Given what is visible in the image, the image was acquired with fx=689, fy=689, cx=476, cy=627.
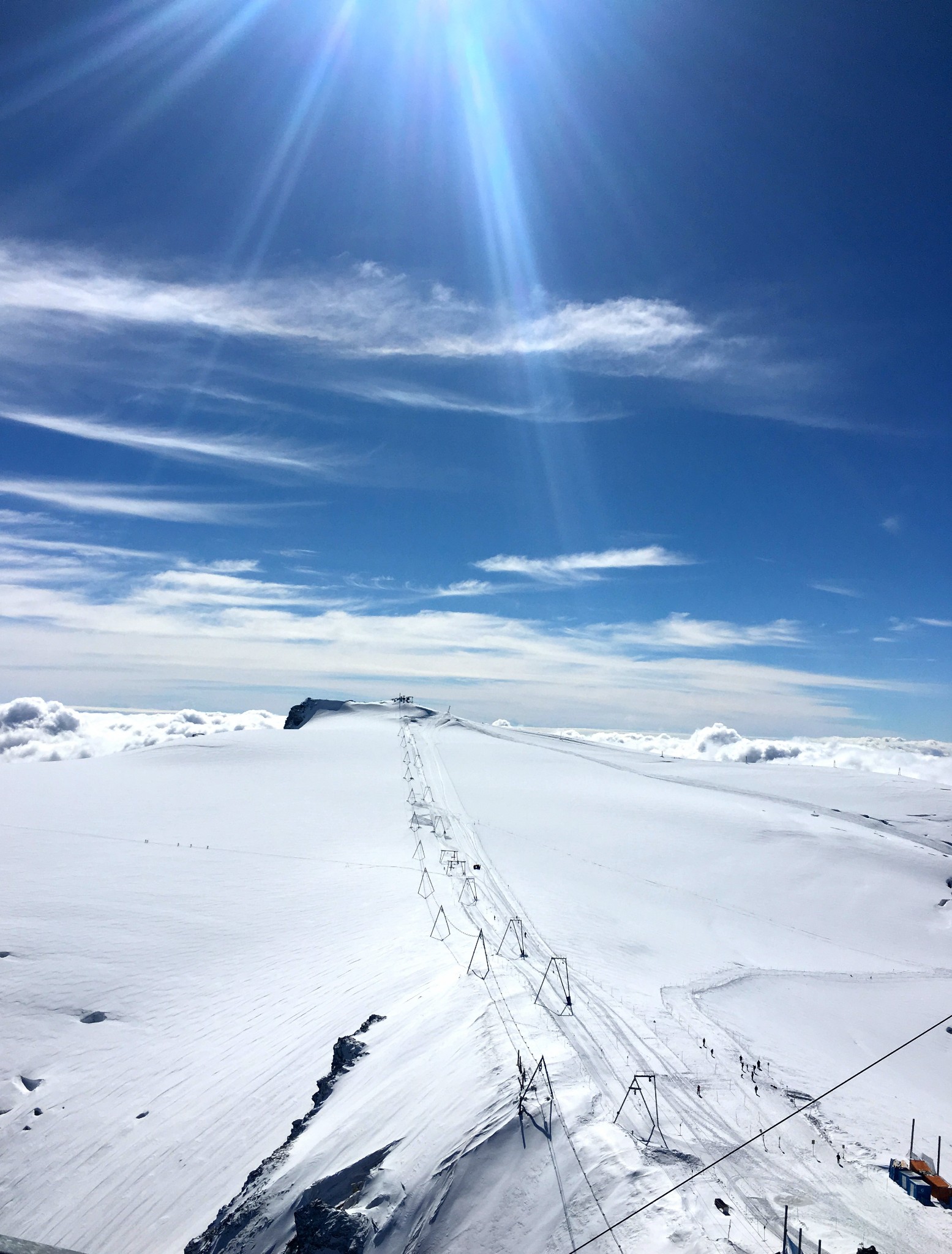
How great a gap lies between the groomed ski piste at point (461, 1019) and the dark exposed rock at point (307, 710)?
42992mm

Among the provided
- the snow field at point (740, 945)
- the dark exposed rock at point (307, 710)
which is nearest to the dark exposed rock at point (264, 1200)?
the snow field at point (740, 945)

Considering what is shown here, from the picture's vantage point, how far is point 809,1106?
17.0 m

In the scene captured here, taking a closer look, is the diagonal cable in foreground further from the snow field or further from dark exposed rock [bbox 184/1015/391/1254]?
dark exposed rock [bbox 184/1015/391/1254]

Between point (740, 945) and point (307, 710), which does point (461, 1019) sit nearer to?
point (740, 945)

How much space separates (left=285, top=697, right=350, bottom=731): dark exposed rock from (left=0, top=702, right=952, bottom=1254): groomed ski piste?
4299 centimetres

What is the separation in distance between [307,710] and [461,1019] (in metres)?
84.3

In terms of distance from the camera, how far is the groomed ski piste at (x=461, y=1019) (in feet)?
38.1

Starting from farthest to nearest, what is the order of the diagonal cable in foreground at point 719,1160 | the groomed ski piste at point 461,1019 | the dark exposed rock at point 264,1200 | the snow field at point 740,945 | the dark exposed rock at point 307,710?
1. the dark exposed rock at point 307,710
2. the snow field at point 740,945
3. the dark exposed rock at point 264,1200
4. the groomed ski piste at point 461,1019
5. the diagonal cable in foreground at point 719,1160

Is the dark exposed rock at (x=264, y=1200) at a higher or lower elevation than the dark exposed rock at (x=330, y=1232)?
lower

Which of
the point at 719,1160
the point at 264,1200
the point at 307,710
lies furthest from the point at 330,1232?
the point at 307,710

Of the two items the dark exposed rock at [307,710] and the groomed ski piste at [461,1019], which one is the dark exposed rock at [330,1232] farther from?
the dark exposed rock at [307,710]

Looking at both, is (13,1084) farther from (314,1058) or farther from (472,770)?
(472,770)

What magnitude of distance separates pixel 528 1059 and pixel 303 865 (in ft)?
82.0

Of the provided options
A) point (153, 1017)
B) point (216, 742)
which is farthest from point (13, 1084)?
point (216, 742)
